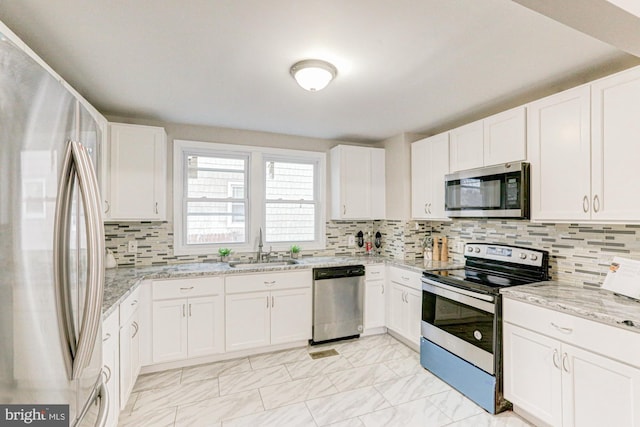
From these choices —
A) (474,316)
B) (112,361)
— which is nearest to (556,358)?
(474,316)

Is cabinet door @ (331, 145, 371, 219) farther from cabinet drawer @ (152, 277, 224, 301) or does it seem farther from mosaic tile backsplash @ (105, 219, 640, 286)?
cabinet drawer @ (152, 277, 224, 301)

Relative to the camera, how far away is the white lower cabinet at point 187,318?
2.75 meters

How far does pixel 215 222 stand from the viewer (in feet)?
11.7

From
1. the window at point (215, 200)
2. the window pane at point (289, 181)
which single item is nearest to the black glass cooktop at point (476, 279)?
the window pane at point (289, 181)

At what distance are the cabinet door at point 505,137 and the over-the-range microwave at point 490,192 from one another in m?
0.09

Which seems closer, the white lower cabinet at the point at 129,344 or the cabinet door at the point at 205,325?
the white lower cabinet at the point at 129,344

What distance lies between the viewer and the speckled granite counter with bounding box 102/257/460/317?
231cm

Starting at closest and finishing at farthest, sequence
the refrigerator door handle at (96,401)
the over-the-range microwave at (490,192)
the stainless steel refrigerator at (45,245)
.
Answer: the stainless steel refrigerator at (45,245) < the refrigerator door handle at (96,401) < the over-the-range microwave at (490,192)

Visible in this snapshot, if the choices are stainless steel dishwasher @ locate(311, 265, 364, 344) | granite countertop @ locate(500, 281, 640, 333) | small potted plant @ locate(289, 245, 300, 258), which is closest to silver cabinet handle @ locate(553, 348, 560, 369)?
granite countertop @ locate(500, 281, 640, 333)

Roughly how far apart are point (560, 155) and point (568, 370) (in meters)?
1.41

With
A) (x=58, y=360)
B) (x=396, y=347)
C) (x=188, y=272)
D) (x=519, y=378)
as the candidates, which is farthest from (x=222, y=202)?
(x=519, y=378)

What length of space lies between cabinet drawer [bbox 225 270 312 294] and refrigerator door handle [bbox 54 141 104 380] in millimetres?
2027

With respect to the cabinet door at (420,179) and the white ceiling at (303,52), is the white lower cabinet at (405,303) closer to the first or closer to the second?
the cabinet door at (420,179)

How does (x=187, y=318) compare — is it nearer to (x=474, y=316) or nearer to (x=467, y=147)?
(x=474, y=316)
